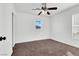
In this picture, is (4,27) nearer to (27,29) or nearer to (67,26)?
(27,29)

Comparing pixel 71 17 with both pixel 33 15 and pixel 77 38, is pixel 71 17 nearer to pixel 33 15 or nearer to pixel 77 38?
pixel 77 38

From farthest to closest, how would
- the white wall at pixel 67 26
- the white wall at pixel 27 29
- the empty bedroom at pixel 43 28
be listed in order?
the white wall at pixel 27 29 < the white wall at pixel 67 26 < the empty bedroom at pixel 43 28

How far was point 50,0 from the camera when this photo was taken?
45 centimetres

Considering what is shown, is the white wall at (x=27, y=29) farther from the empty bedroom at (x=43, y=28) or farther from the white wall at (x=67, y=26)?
the white wall at (x=67, y=26)

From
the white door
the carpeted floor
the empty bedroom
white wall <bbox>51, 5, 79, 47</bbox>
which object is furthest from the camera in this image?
white wall <bbox>51, 5, 79, 47</bbox>

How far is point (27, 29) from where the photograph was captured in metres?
5.36

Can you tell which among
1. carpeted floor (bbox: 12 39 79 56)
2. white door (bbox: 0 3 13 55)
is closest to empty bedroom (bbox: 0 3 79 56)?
carpeted floor (bbox: 12 39 79 56)

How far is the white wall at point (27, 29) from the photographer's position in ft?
16.2

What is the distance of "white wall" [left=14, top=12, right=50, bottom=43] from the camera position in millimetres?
4941

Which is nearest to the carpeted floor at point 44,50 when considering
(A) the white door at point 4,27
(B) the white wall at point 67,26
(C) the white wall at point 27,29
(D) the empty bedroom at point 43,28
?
(D) the empty bedroom at point 43,28

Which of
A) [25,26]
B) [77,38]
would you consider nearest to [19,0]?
[77,38]

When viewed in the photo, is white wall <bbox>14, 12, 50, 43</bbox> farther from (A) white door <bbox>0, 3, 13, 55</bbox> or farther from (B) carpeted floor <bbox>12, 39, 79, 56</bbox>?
(A) white door <bbox>0, 3, 13, 55</bbox>

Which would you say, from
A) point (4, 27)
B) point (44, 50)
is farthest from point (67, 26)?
point (4, 27)

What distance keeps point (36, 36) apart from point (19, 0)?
5393mm
